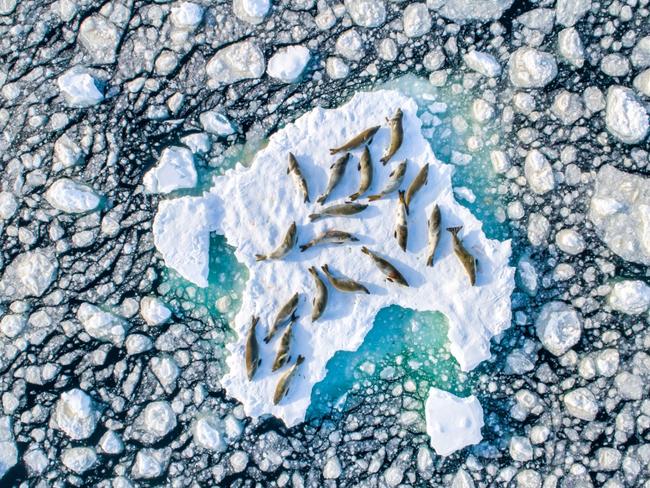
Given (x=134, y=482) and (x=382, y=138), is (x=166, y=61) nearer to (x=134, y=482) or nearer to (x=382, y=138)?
(x=382, y=138)

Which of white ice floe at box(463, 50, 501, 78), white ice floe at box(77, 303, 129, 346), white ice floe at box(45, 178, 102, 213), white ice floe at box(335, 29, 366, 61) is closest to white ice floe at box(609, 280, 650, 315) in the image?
white ice floe at box(463, 50, 501, 78)

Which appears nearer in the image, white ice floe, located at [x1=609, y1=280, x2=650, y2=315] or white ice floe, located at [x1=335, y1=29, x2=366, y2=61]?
white ice floe, located at [x1=609, y1=280, x2=650, y2=315]

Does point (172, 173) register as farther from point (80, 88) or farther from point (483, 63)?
point (483, 63)

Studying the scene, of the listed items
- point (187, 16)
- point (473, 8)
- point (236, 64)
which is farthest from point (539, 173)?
point (187, 16)

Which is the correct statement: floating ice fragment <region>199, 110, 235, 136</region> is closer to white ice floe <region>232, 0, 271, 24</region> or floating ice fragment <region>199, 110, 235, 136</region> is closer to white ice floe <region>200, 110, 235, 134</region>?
white ice floe <region>200, 110, 235, 134</region>

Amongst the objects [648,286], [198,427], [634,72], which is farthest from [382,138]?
[198,427]

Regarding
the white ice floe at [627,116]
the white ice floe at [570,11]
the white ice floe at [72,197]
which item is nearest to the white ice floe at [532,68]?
the white ice floe at [570,11]
